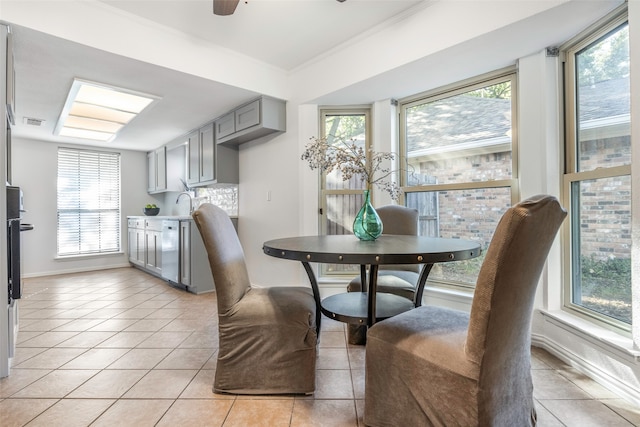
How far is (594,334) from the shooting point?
1741mm

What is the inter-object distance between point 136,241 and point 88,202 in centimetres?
117

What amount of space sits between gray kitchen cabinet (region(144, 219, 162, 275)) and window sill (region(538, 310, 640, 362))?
14.5 feet

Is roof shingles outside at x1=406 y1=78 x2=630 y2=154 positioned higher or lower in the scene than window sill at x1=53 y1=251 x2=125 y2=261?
higher

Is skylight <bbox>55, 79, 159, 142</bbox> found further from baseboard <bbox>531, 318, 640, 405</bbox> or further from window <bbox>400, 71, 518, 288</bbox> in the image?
baseboard <bbox>531, 318, 640, 405</bbox>

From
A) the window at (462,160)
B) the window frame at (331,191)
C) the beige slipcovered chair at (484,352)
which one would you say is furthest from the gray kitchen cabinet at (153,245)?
the beige slipcovered chair at (484,352)

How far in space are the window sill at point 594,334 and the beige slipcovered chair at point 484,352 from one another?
0.74 m

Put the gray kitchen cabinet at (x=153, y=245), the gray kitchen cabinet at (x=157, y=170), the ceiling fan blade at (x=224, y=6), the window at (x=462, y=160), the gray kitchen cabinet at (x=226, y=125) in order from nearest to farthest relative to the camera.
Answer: the ceiling fan blade at (x=224, y=6), the window at (x=462, y=160), the gray kitchen cabinet at (x=226, y=125), the gray kitchen cabinet at (x=153, y=245), the gray kitchen cabinet at (x=157, y=170)

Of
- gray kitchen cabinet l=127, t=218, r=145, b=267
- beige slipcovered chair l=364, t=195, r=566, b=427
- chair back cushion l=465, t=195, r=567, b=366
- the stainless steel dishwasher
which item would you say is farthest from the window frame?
gray kitchen cabinet l=127, t=218, r=145, b=267

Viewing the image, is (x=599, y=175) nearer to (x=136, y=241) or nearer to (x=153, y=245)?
(x=153, y=245)

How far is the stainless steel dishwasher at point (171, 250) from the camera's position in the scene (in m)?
3.89

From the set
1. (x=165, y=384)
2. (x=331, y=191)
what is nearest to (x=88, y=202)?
(x=331, y=191)

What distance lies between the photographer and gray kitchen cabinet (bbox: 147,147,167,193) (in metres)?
5.30

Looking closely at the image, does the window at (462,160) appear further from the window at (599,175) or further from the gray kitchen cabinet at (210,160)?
the gray kitchen cabinet at (210,160)

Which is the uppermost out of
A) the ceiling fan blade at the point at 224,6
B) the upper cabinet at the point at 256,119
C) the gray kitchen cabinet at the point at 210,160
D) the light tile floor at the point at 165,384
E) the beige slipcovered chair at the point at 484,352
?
the ceiling fan blade at the point at 224,6
